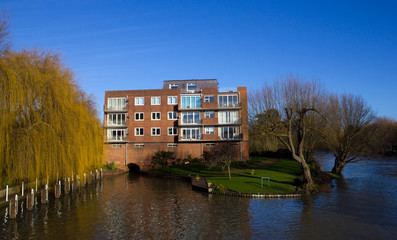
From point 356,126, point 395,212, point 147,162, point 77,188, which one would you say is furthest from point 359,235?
point 147,162

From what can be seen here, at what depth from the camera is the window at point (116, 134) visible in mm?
46438

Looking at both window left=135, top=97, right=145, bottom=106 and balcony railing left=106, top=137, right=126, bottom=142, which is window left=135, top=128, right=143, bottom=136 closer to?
balcony railing left=106, top=137, right=126, bottom=142

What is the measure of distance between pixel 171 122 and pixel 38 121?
27.2m

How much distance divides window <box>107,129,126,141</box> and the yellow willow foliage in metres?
22.7

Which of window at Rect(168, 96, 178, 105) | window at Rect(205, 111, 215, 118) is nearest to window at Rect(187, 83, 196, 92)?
window at Rect(168, 96, 178, 105)

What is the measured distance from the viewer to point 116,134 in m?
46.7

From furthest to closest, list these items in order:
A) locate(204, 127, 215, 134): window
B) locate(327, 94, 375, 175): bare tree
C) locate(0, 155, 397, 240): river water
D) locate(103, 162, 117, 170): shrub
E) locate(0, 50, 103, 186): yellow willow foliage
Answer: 1. locate(204, 127, 215, 134): window
2. locate(103, 162, 117, 170): shrub
3. locate(327, 94, 375, 175): bare tree
4. locate(0, 50, 103, 186): yellow willow foliage
5. locate(0, 155, 397, 240): river water

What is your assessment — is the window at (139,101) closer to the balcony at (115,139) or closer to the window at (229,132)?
the balcony at (115,139)

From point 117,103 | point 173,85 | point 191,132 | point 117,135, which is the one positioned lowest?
point 117,135

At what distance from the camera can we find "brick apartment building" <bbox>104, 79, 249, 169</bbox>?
4466 centimetres

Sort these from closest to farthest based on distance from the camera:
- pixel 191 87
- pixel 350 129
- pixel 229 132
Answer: pixel 350 129 → pixel 229 132 → pixel 191 87

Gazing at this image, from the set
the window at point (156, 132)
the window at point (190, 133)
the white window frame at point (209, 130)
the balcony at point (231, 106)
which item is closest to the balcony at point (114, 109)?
the window at point (156, 132)

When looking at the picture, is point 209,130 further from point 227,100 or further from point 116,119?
point 116,119

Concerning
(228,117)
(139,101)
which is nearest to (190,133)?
(228,117)
